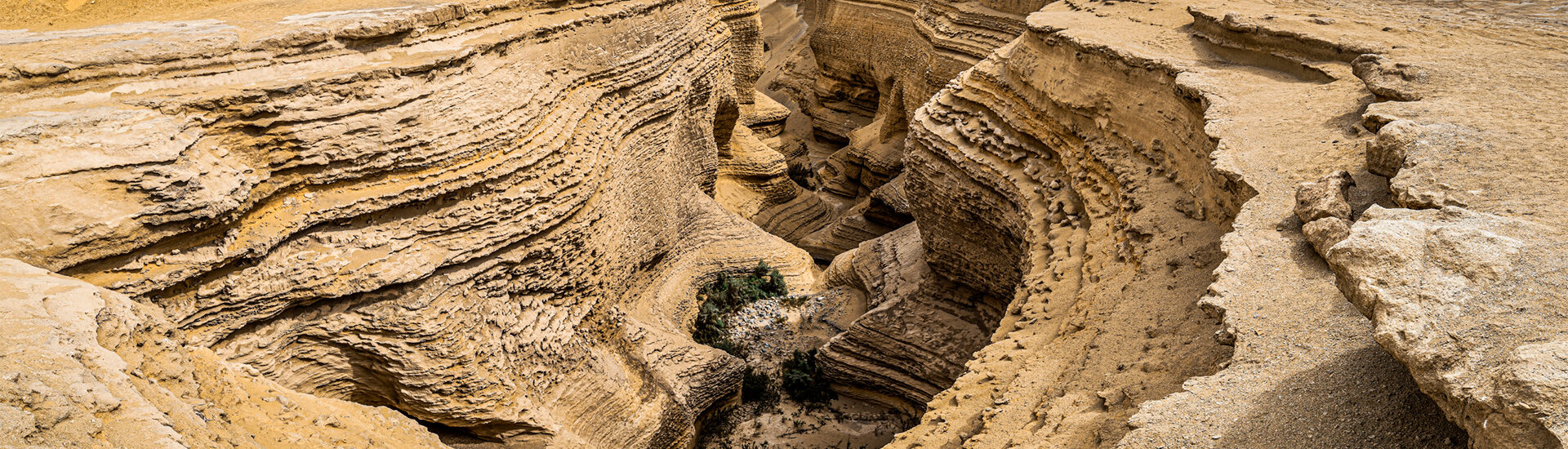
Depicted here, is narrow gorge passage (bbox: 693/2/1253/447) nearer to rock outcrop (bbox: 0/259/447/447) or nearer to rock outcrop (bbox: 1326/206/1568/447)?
rock outcrop (bbox: 1326/206/1568/447)

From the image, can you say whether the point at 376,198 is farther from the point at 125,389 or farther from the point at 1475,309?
the point at 1475,309

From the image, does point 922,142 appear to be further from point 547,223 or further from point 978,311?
point 547,223

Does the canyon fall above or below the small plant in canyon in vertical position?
above

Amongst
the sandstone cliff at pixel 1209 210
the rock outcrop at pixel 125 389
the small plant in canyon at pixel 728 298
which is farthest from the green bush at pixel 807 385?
the rock outcrop at pixel 125 389

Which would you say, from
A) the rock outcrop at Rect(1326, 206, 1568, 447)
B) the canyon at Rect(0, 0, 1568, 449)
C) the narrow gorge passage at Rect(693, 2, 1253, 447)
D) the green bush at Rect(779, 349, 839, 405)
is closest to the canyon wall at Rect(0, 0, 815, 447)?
the canyon at Rect(0, 0, 1568, 449)

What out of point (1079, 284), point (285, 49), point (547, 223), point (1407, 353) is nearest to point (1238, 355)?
point (1407, 353)

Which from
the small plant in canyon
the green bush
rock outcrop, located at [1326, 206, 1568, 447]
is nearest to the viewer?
rock outcrop, located at [1326, 206, 1568, 447]

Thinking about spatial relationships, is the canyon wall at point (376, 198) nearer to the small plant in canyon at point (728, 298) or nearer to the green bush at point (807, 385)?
the green bush at point (807, 385)
